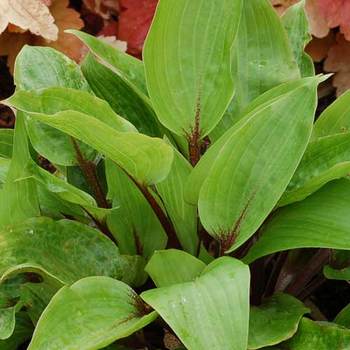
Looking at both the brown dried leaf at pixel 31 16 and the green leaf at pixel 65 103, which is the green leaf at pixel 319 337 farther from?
the brown dried leaf at pixel 31 16

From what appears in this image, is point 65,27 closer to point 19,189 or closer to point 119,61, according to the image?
point 119,61

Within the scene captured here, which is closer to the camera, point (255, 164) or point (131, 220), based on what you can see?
point (255, 164)

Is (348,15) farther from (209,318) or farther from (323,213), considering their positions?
(209,318)

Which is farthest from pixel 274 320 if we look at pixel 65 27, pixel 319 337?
pixel 65 27

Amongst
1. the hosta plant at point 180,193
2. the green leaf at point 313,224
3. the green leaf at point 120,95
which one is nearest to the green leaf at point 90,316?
the hosta plant at point 180,193

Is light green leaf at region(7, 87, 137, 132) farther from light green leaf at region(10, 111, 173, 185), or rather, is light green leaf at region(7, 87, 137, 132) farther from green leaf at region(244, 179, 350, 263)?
green leaf at region(244, 179, 350, 263)
